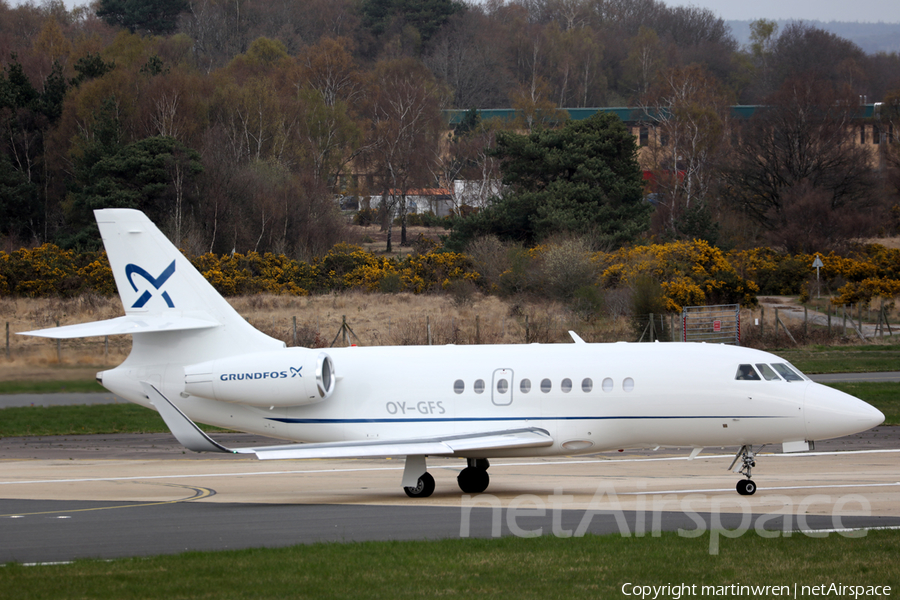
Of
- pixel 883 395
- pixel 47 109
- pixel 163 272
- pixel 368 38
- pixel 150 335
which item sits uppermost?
pixel 368 38

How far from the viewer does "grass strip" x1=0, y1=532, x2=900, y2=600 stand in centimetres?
1171

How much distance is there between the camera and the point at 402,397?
20469 millimetres

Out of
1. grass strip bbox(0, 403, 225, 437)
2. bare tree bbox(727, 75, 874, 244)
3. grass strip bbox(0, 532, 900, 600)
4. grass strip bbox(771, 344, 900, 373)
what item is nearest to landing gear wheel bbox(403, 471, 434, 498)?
grass strip bbox(0, 532, 900, 600)

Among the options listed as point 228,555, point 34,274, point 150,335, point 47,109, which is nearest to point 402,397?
point 150,335

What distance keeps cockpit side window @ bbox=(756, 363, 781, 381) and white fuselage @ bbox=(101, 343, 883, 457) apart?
9 cm

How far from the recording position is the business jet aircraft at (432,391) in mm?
18922

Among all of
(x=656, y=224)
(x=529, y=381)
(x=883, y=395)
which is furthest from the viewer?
(x=656, y=224)

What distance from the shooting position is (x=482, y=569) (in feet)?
41.8

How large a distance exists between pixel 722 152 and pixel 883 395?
213 ft

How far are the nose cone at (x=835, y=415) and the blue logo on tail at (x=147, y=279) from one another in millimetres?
13018

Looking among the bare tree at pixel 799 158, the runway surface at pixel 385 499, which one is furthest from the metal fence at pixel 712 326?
the bare tree at pixel 799 158

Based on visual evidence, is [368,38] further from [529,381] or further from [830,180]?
[529,381]

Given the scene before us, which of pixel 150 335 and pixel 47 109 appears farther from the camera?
pixel 47 109

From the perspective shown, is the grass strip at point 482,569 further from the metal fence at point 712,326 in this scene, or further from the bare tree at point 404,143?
the bare tree at point 404,143
